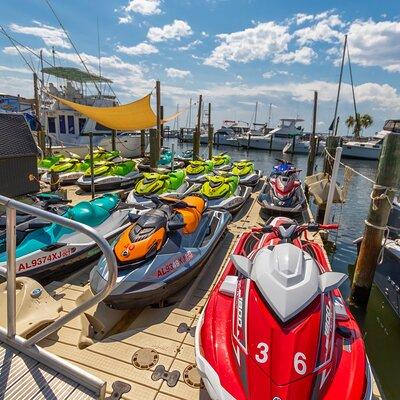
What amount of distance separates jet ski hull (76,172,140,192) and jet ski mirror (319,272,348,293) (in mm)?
8067

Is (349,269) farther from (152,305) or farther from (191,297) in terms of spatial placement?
(152,305)

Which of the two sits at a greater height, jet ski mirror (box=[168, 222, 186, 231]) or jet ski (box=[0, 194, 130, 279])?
jet ski mirror (box=[168, 222, 186, 231])

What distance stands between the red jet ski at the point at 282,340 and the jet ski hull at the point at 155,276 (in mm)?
882

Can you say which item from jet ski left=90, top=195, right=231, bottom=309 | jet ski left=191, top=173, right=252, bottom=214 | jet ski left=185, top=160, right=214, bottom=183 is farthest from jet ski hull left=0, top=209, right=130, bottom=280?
jet ski left=185, top=160, right=214, bottom=183

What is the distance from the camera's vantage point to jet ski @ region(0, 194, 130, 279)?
3813 mm

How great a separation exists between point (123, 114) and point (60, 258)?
10.9 m

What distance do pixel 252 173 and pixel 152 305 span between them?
806 centimetres

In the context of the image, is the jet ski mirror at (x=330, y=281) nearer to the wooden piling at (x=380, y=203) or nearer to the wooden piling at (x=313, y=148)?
the wooden piling at (x=380, y=203)

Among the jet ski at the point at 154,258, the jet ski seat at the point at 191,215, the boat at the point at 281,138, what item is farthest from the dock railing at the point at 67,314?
the boat at the point at 281,138

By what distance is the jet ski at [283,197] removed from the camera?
770cm

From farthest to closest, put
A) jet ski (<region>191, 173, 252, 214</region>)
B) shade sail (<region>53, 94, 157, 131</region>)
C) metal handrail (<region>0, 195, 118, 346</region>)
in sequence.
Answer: shade sail (<region>53, 94, 157, 131</region>) < jet ski (<region>191, 173, 252, 214</region>) < metal handrail (<region>0, 195, 118, 346</region>)

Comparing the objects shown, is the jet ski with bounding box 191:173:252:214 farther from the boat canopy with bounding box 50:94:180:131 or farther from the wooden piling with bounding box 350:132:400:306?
the boat canopy with bounding box 50:94:180:131

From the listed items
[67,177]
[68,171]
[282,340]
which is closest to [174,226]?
[282,340]

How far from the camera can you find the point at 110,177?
978cm
